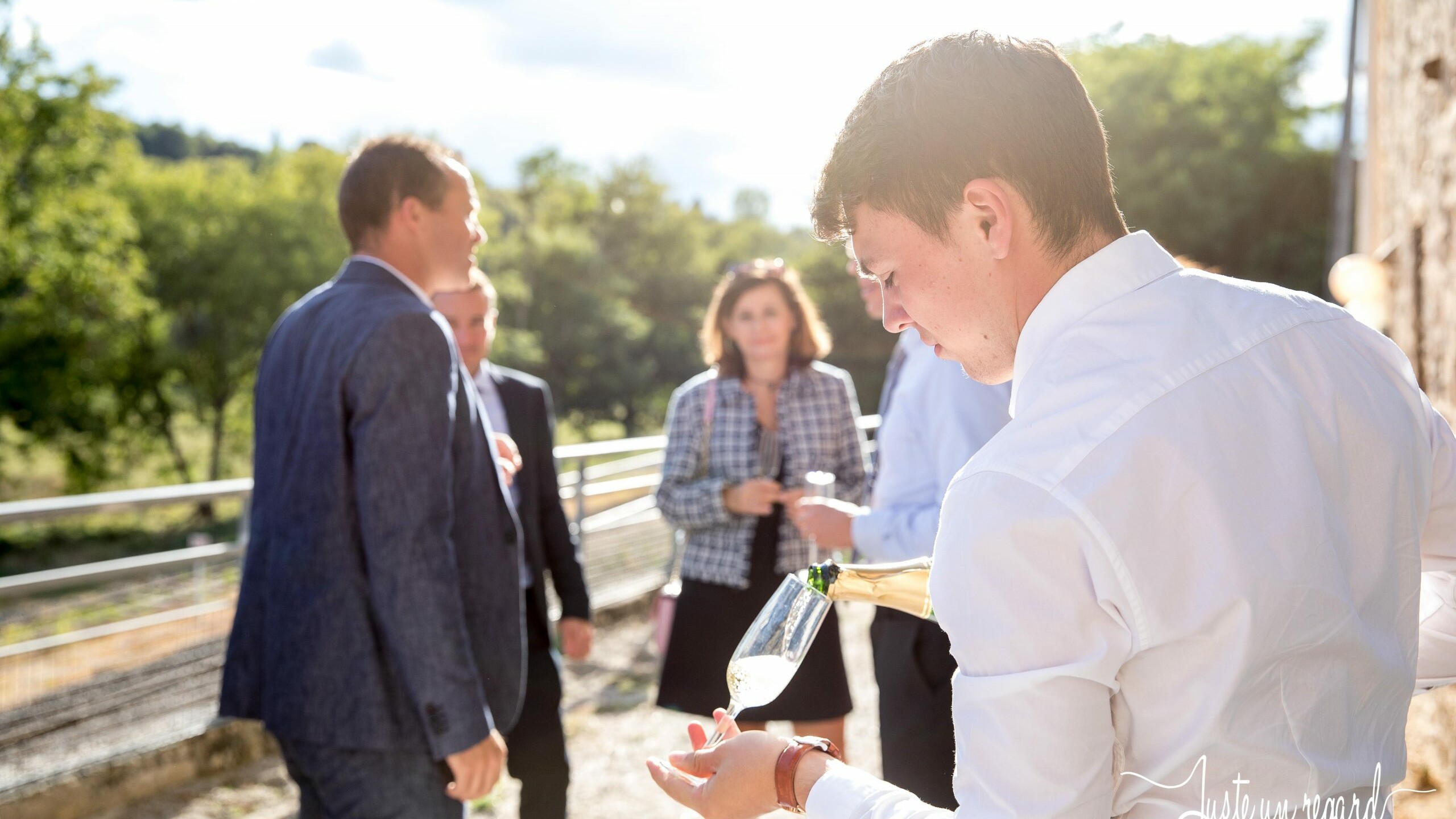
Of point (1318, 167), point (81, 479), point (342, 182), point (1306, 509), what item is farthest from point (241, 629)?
point (1318, 167)

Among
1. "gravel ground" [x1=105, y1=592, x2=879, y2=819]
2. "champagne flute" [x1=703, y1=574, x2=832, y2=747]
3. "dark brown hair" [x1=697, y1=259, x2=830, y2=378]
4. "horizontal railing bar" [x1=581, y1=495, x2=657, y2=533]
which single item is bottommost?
"gravel ground" [x1=105, y1=592, x2=879, y2=819]

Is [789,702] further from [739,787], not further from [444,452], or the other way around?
[739,787]

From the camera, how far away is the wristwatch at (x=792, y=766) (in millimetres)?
1234

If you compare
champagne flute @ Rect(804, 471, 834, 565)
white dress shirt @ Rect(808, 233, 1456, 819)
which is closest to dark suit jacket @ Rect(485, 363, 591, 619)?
champagne flute @ Rect(804, 471, 834, 565)

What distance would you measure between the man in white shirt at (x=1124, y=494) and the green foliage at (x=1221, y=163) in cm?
3072

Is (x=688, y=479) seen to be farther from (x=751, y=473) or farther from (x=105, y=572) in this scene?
(x=105, y=572)

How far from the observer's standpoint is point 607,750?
482 centimetres

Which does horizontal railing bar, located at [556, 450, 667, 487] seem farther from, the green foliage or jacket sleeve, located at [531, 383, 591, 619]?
the green foliage

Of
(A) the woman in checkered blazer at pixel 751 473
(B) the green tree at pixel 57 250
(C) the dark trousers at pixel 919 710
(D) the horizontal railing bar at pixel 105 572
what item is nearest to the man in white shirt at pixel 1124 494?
(C) the dark trousers at pixel 919 710

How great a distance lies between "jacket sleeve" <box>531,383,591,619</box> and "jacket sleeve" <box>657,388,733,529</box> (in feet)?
1.21

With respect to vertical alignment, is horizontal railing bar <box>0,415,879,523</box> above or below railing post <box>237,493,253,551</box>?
above

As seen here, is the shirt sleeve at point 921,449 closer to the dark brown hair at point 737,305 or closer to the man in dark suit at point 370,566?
the man in dark suit at point 370,566

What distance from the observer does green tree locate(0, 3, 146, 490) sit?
25844mm

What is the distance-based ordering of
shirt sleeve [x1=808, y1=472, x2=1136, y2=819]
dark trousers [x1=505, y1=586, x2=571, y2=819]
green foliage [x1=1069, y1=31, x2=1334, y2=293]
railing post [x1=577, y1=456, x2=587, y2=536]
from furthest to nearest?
1. green foliage [x1=1069, y1=31, x2=1334, y2=293]
2. railing post [x1=577, y1=456, x2=587, y2=536]
3. dark trousers [x1=505, y1=586, x2=571, y2=819]
4. shirt sleeve [x1=808, y1=472, x2=1136, y2=819]
